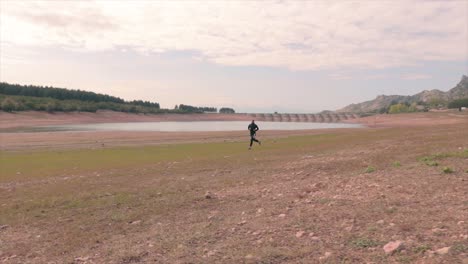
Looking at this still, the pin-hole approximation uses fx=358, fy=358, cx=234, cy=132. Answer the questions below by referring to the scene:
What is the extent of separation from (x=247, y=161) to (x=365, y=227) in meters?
14.0

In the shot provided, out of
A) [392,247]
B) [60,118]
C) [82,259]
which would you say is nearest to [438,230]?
[392,247]

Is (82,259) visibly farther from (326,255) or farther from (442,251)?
(442,251)

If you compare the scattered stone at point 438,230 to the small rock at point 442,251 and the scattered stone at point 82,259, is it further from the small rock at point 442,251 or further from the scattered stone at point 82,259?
the scattered stone at point 82,259

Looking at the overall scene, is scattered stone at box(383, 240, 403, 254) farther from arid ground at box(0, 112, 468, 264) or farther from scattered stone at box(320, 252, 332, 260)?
scattered stone at box(320, 252, 332, 260)

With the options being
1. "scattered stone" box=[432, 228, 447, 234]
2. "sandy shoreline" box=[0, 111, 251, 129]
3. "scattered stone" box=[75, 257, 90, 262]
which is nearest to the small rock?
"scattered stone" box=[432, 228, 447, 234]

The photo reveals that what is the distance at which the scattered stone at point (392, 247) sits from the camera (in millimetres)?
6203

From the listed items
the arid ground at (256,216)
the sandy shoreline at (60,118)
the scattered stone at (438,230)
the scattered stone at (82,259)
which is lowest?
the scattered stone at (82,259)

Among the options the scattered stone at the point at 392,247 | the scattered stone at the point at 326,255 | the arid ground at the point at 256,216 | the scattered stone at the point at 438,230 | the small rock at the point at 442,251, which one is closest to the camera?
the small rock at the point at 442,251

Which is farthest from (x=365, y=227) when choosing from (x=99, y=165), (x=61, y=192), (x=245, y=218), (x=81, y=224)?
(x=99, y=165)

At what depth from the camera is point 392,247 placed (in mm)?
6297

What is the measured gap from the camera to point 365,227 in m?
7.49

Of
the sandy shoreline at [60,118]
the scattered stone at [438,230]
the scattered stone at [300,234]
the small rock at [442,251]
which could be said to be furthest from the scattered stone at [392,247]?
the sandy shoreline at [60,118]

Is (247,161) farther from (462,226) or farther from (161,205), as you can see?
(462,226)

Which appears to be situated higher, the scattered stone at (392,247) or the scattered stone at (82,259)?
the scattered stone at (392,247)
